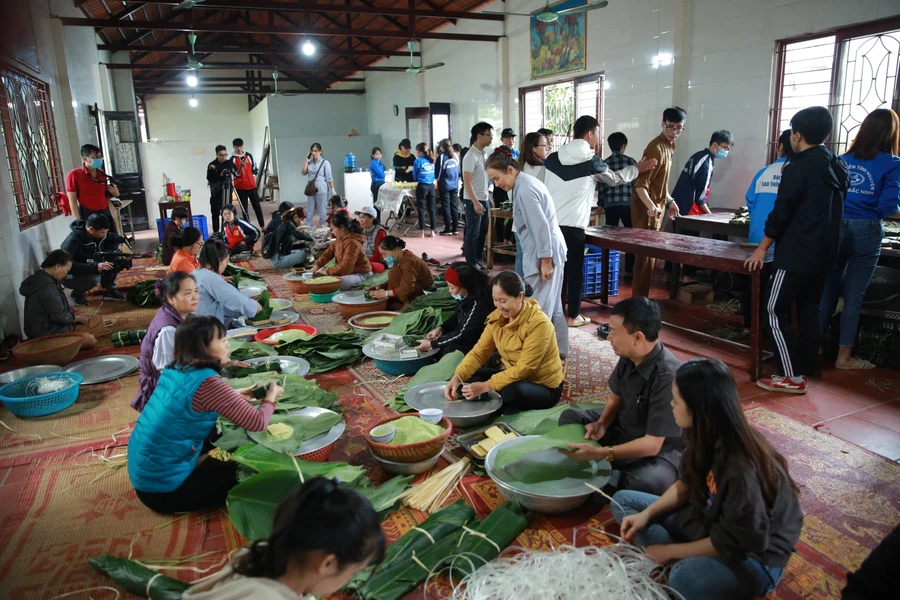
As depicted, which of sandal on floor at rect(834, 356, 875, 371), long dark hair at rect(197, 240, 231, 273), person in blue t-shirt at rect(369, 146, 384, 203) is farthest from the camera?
person in blue t-shirt at rect(369, 146, 384, 203)

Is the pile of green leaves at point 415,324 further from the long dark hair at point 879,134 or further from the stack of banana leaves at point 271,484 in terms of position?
the long dark hair at point 879,134

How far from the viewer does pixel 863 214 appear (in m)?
3.98

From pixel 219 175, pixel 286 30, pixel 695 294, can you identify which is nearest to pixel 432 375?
pixel 695 294

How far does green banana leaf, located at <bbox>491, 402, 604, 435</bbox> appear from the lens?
306 cm

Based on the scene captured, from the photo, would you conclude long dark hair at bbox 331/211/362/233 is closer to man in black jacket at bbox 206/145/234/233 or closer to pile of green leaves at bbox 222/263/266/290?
pile of green leaves at bbox 222/263/266/290

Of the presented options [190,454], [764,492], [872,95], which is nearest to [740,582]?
[764,492]

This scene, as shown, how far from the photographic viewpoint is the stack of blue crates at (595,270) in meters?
5.95

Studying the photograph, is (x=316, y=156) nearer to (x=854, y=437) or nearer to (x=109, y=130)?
(x=109, y=130)

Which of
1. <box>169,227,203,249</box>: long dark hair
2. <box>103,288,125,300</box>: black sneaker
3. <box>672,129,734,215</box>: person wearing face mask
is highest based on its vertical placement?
<box>672,129,734,215</box>: person wearing face mask

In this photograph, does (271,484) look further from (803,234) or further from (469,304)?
(803,234)

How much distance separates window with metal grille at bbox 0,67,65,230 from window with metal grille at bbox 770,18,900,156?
7.62 meters

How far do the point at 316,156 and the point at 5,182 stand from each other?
5777 mm

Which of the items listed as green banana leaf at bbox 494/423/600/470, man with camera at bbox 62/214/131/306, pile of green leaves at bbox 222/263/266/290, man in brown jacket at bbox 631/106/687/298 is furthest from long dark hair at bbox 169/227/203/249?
man in brown jacket at bbox 631/106/687/298

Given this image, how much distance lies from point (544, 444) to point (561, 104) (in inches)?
331
